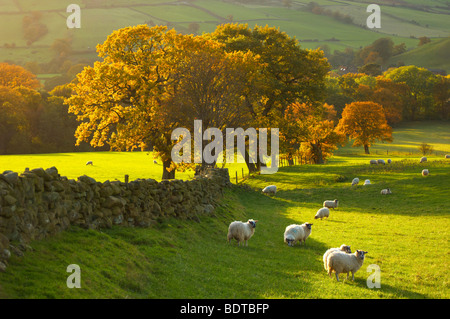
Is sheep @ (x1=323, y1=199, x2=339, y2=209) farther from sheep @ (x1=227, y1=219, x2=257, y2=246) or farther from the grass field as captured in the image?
sheep @ (x1=227, y1=219, x2=257, y2=246)

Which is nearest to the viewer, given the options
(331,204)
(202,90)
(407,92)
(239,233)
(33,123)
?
(239,233)

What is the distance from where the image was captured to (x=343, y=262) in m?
13.8

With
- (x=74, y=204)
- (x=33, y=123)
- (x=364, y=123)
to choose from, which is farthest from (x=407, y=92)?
(x=74, y=204)

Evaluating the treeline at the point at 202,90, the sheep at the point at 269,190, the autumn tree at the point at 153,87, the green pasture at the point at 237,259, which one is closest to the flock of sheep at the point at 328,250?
the green pasture at the point at 237,259

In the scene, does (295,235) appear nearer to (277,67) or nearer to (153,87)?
(153,87)

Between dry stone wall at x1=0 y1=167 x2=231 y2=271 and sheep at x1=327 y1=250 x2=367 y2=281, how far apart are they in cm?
661

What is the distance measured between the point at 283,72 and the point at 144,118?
65.9 feet

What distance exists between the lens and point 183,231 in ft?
56.7

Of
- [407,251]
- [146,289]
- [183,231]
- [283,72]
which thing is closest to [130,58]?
[283,72]

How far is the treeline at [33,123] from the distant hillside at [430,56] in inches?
5730

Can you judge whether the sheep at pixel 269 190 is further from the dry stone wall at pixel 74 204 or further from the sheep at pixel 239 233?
the sheep at pixel 239 233

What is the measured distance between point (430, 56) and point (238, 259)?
198363mm

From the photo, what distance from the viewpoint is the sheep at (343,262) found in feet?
45.2

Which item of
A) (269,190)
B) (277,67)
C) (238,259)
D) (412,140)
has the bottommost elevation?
(269,190)
